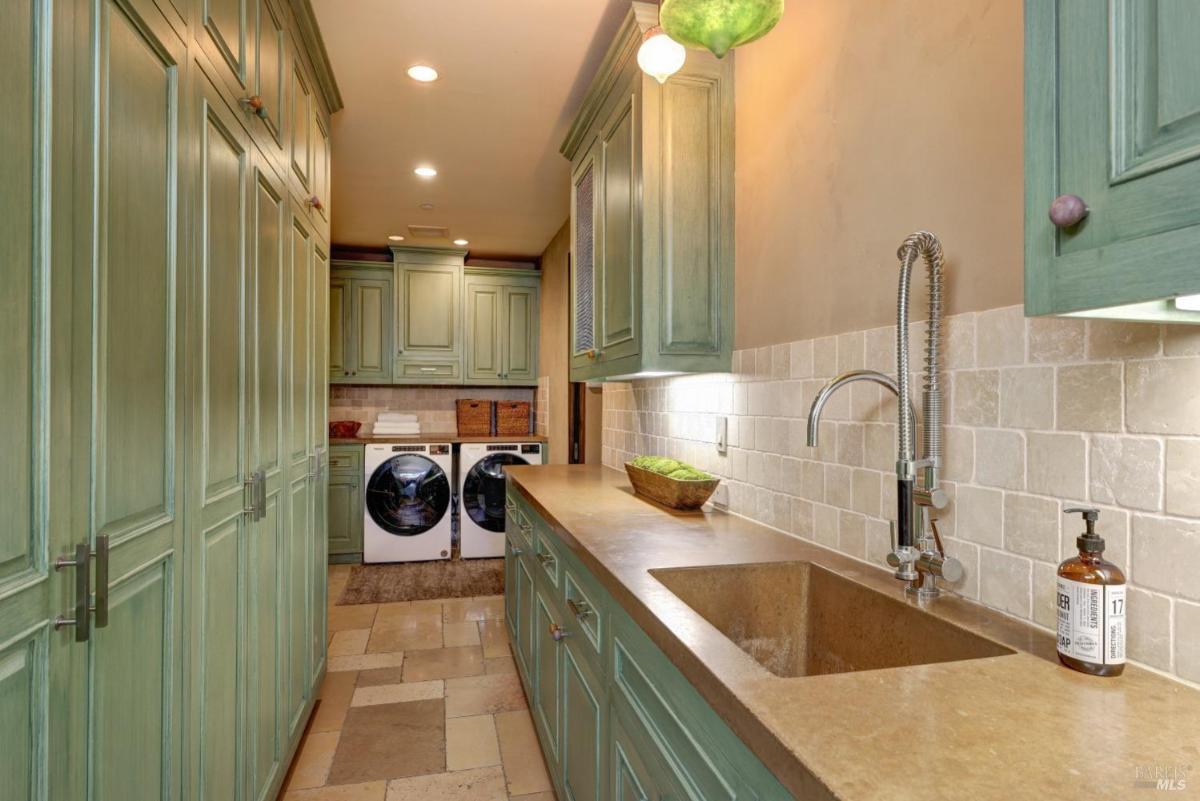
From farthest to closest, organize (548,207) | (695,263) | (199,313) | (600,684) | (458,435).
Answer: (458,435), (548,207), (695,263), (600,684), (199,313)

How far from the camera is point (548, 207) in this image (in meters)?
4.35

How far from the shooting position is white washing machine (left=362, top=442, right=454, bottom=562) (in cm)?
493

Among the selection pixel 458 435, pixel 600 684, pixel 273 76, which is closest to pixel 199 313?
pixel 273 76

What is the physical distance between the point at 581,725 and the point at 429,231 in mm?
4119

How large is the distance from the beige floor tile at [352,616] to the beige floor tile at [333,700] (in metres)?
0.64

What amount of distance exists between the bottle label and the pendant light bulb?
127 centimetres

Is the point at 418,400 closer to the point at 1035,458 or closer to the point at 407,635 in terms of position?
the point at 407,635

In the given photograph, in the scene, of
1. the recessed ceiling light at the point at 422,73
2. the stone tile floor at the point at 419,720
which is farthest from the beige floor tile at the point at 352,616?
the recessed ceiling light at the point at 422,73

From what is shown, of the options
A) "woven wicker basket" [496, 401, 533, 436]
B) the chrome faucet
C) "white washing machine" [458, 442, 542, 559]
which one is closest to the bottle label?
the chrome faucet

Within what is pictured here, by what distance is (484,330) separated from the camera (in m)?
5.64

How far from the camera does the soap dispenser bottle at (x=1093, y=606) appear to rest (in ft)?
2.68

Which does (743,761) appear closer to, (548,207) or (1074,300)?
(1074,300)

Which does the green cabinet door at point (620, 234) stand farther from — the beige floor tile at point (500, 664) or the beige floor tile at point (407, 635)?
the beige floor tile at point (407, 635)

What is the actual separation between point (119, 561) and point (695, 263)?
1.68 meters
